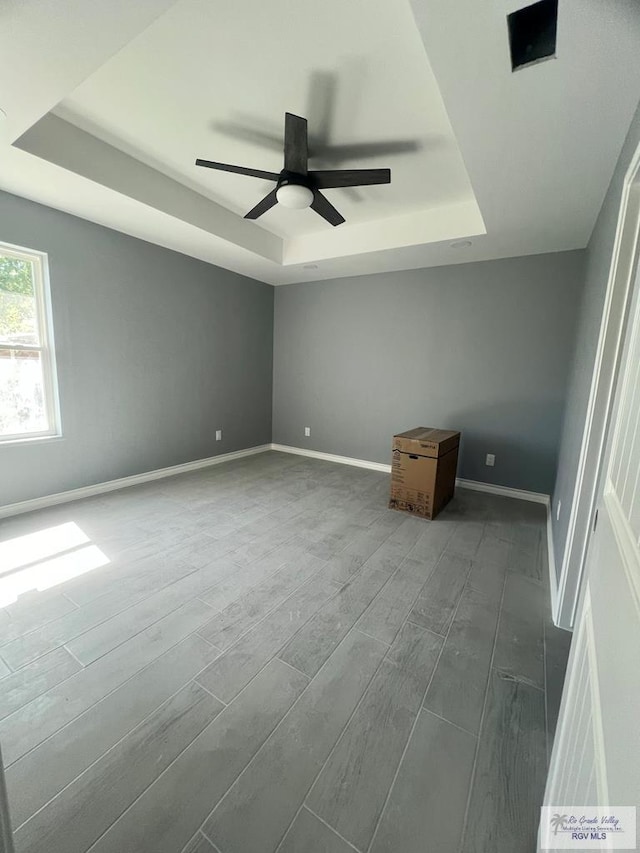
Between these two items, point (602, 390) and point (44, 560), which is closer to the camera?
point (602, 390)

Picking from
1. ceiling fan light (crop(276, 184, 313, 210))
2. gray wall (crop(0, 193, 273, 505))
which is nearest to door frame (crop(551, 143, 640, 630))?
ceiling fan light (crop(276, 184, 313, 210))

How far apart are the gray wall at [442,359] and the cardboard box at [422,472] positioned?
2.62 ft

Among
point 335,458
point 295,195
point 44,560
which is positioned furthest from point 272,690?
point 335,458

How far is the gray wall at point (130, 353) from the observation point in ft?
9.29

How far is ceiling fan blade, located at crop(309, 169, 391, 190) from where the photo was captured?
6.48 ft

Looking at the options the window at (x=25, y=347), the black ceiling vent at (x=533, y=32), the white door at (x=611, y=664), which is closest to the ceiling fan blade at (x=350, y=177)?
the black ceiling vent at (x=533, y=32)

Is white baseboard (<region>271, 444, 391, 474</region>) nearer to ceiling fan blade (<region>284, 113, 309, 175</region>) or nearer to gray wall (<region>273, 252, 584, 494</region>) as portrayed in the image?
gray wall (<region>273, 252, 584, 494</region>)

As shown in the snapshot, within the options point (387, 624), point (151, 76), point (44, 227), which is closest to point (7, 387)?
point (44, 227)

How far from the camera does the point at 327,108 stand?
1899mm

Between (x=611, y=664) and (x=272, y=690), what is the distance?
49.1 inches

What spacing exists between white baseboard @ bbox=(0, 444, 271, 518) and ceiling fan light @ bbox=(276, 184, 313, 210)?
2967mm

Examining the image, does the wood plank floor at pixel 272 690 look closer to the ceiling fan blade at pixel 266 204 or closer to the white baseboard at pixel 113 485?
the white baseboard at pixel 113 485

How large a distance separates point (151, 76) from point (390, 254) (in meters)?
2.29

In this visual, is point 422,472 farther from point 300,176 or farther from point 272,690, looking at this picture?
point 300,176
